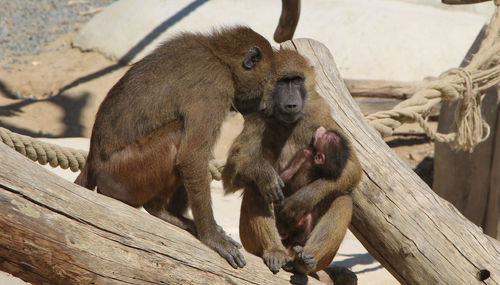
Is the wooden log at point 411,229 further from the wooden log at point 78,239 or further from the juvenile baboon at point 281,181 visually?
the wooden log at point 78,239

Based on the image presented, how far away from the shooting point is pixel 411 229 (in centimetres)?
466

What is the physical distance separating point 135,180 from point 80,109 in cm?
836

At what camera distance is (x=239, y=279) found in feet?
12.9

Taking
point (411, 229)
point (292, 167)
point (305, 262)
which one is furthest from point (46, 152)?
point (411, 229)

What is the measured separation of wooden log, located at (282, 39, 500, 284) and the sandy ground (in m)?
4.63

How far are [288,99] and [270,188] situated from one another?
2.43 feet

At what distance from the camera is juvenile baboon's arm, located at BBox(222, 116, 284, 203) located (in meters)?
4.55

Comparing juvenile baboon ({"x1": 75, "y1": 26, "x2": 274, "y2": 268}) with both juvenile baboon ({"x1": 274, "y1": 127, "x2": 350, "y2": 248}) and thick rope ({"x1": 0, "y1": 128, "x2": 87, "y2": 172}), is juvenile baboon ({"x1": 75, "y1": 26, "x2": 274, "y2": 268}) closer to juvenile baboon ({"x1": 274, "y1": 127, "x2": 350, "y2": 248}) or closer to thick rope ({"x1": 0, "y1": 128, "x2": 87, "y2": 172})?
juvenile baboon ({"x1": 274, "y1": 127, "x2": 350, "y2": 248})

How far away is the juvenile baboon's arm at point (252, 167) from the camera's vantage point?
455cm

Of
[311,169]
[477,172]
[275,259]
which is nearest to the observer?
[275,259]

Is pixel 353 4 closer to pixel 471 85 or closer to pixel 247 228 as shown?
pixel 471 85

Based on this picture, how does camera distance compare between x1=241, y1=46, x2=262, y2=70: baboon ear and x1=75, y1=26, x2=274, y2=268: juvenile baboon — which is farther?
x1=241, y1=46, x2=262, y2=70: baboon ear

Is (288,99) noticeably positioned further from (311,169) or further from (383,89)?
(383,89)

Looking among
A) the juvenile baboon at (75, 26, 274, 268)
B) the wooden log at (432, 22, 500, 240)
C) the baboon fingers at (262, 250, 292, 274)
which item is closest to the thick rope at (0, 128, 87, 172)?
the juvenile baboon at (75, 26, 274, 268)
